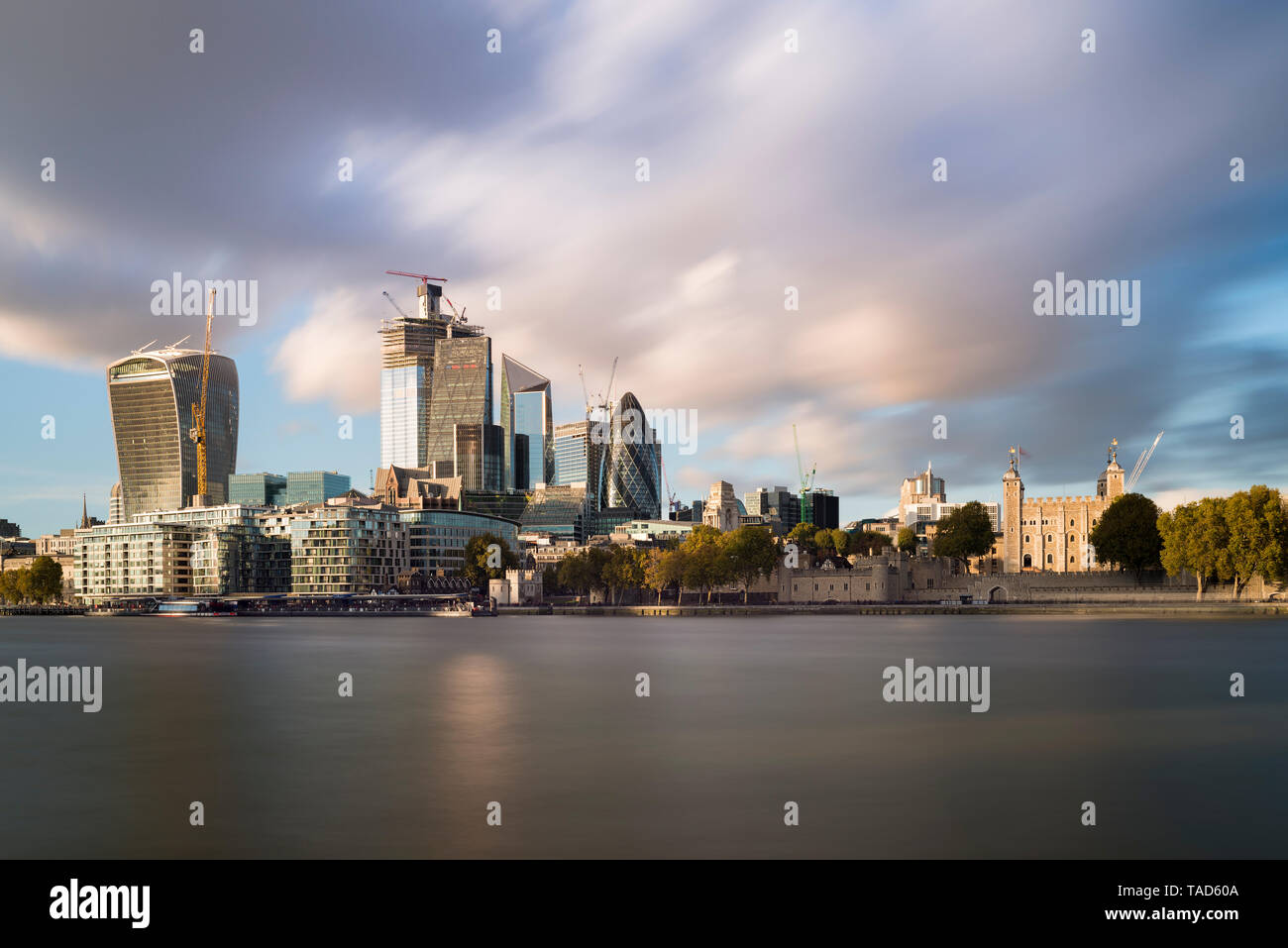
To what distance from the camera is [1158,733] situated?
3234 centimetres

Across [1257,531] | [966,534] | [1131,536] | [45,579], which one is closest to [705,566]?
[966,534]

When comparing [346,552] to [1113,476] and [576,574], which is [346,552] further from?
[1113,476]

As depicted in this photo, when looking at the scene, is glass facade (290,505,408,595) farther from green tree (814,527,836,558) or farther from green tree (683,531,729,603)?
green tree (814,527,836,558)

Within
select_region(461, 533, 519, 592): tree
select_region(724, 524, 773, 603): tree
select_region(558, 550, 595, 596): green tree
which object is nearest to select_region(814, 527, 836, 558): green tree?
select_region(724, 524, 773, 603): tree

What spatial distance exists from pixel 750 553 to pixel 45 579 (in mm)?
125958

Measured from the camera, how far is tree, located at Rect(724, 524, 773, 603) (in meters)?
146

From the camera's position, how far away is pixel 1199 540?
357 ft

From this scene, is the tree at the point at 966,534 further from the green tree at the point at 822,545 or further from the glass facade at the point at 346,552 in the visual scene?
the glass facade at the point at 346,552

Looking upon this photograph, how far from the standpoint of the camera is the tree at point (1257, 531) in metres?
104

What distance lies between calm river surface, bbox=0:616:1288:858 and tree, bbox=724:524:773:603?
88.4 metres

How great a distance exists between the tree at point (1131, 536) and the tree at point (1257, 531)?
1900 centimetres
